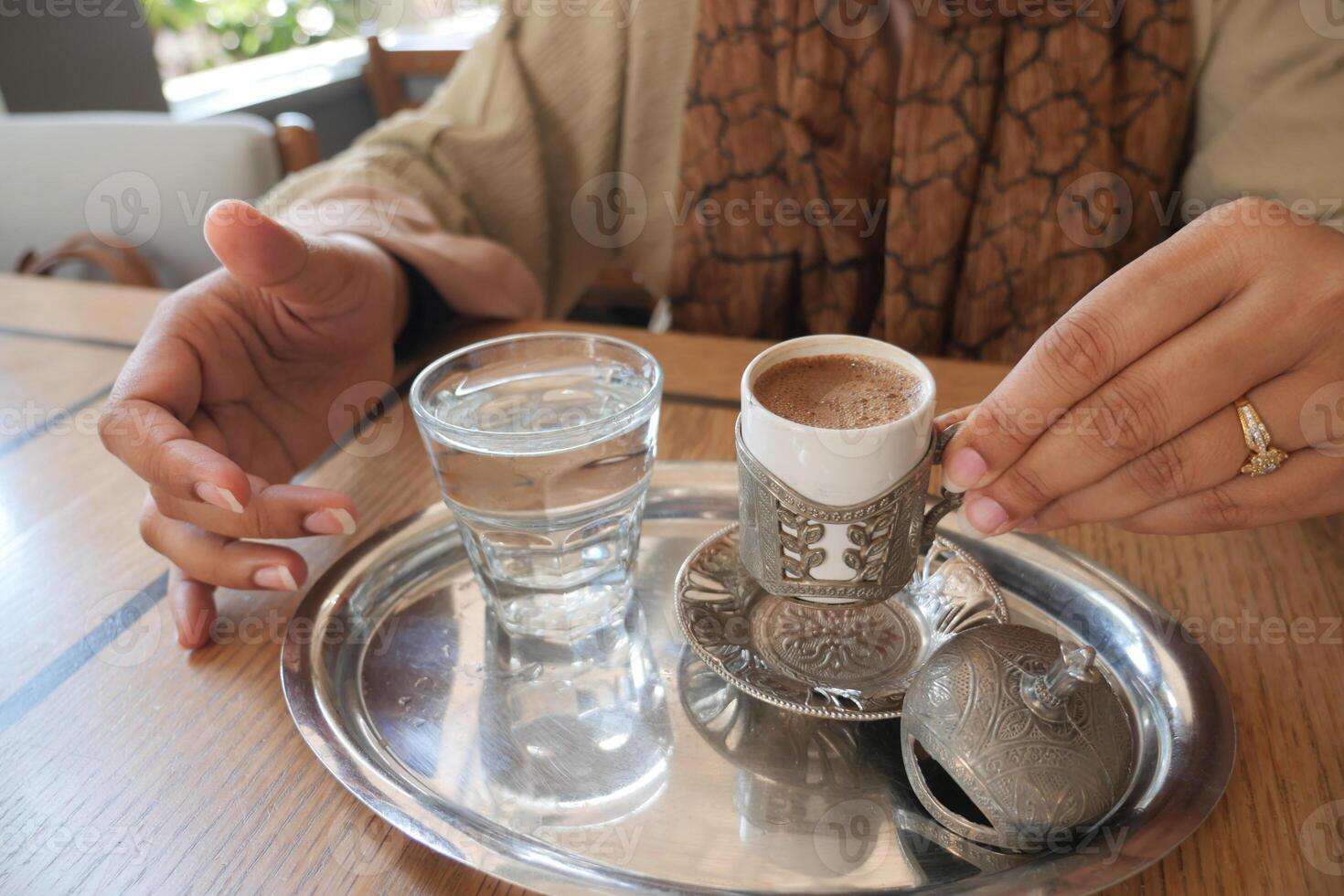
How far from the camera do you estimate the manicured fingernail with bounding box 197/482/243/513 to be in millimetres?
494

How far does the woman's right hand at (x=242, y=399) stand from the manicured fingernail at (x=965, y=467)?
13.7 inches

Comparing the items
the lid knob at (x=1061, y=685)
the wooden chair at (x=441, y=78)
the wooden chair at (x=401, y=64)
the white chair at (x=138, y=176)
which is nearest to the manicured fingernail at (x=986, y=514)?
the lid knob at (x=1061, y=685)

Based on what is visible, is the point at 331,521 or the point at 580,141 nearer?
the point at 331,521

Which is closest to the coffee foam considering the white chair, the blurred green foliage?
the white chair

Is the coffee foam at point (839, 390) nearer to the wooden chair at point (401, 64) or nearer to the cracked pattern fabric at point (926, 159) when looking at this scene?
the cracked pattern fabric at point (926, 159)

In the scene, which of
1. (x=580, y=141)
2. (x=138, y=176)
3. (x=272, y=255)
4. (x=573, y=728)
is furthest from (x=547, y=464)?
(x=138, y=176)

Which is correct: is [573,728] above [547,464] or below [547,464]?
below

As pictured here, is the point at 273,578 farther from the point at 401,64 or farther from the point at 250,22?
the point at 250,22

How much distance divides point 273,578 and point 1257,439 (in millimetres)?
566

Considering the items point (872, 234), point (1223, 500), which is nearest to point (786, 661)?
point (1223, 500)

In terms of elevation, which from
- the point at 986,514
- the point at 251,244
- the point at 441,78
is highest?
the point at 251,244

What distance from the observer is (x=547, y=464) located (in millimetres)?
508

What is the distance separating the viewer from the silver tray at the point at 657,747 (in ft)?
1.30

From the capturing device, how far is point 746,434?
45cm
